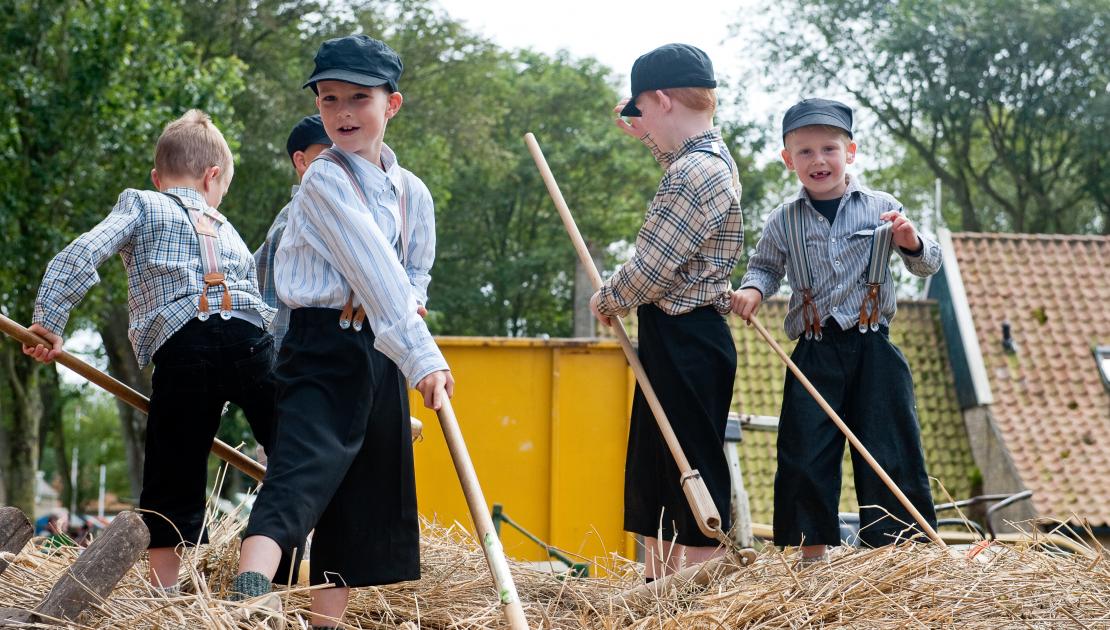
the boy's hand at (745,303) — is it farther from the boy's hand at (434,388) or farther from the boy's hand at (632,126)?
the boy's hand at (434,388)

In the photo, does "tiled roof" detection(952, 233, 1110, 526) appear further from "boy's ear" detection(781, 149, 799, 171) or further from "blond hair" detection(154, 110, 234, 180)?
"blond hair" detection(154, 110, 234, 180)

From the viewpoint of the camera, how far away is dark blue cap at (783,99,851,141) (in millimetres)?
4090

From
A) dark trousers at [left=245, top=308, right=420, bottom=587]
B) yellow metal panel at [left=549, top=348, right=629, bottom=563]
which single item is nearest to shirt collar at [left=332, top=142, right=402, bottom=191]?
dark trousers at [left=245, top=308, right=420, bottom=587]

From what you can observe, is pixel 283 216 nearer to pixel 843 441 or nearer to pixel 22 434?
pixel 843 441

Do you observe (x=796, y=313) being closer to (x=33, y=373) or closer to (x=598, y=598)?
(x=598, y=598)

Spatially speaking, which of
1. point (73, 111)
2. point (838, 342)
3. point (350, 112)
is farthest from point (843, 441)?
point (73, 111)

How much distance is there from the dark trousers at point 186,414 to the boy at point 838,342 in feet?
5.11

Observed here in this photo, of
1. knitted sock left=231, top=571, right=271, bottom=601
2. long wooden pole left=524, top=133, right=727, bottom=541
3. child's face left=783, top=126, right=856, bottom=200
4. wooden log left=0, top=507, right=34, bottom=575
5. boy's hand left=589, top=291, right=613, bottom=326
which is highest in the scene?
child's face left=783, top=126, right=856, bottom=200

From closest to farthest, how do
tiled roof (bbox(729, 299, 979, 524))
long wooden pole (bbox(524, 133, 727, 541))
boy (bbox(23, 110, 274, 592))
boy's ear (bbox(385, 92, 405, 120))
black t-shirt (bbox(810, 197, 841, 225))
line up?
boy's ear (bbox(385, 92, 405, 120)) < long wooden pole (bbox(524, 133, 727, 541)) < boy (bbox(23, 110, 274, 592)) < black t-shirt (bbox(810, 197, 841, 225)) < tiled roof (bbox(729, 299, 979, 524))

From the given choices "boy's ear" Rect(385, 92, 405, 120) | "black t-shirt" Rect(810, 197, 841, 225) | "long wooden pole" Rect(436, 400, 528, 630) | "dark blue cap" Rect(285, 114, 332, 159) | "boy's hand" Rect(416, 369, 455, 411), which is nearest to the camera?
"long wooden pole" Rect(436, 400, 528, 630)

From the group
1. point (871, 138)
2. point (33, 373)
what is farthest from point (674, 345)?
point (871, 138)

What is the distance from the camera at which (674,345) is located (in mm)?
3875

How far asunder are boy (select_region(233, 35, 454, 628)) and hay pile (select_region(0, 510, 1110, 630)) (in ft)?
0.61

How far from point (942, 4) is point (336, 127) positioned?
24399mm
